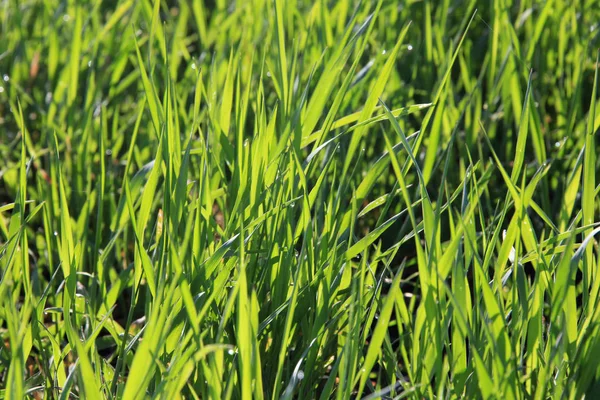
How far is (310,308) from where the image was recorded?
90 centimetres

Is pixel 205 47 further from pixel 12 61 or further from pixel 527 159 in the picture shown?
pixel 527 159

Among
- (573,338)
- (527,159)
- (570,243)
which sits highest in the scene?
(570,243)

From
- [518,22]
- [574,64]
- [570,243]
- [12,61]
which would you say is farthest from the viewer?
[12,61]

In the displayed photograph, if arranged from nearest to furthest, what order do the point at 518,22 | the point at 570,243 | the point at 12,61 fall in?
the point at 570,243 → the point at 518,22 → the point at 12,61

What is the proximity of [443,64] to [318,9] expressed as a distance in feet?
0.89

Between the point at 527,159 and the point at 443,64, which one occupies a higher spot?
the point at 443,64

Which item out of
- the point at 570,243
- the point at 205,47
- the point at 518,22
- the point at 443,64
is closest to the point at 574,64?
the point at 518,22

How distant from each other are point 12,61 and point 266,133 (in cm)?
106

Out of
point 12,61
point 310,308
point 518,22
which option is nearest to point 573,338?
point 310,308

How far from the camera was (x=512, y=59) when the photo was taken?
1.37m

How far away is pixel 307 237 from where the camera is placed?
88 cm

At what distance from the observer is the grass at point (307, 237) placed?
76 centimetres

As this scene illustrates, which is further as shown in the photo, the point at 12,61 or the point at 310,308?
the point at 12,61

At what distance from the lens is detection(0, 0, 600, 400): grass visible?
0.76 meters
